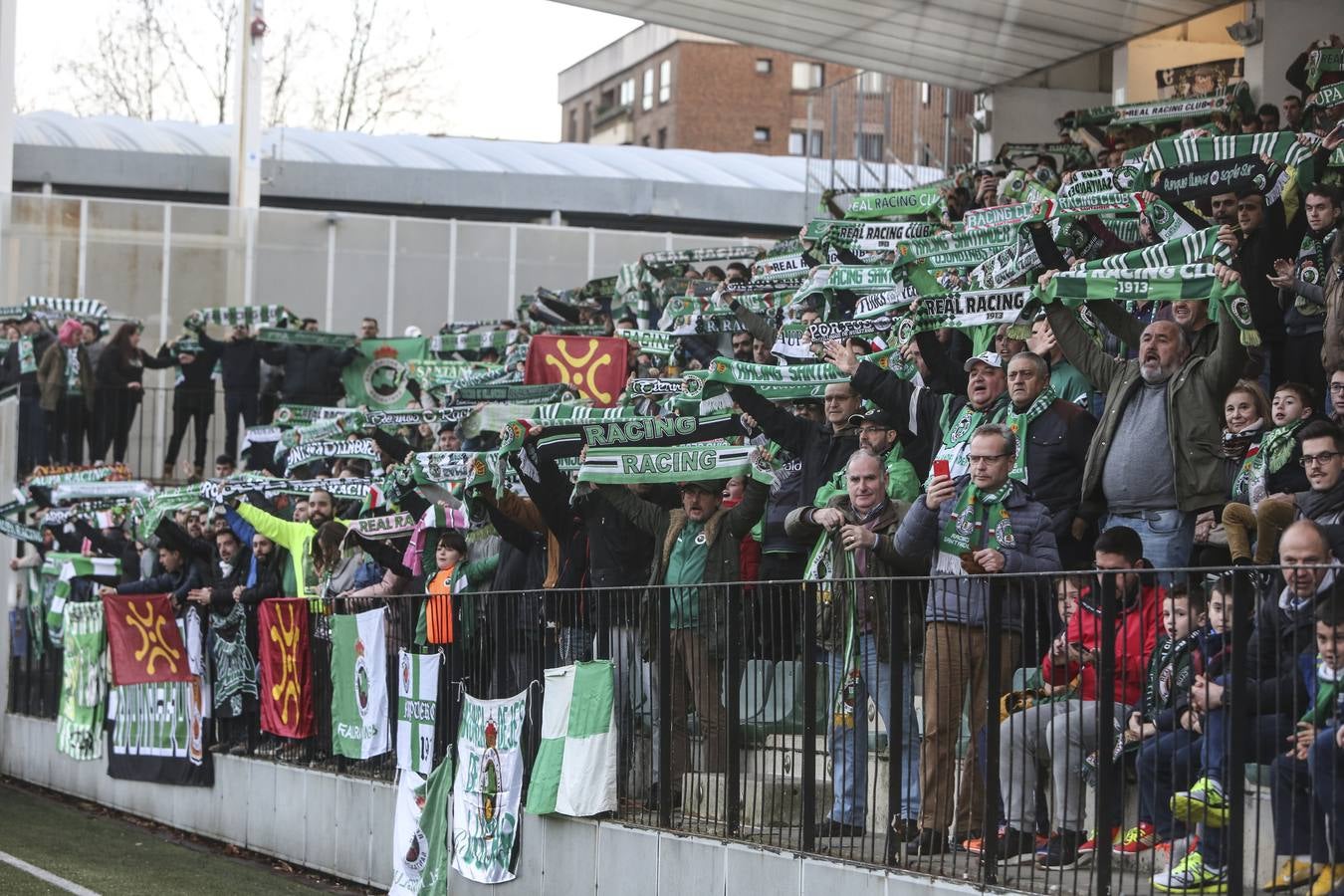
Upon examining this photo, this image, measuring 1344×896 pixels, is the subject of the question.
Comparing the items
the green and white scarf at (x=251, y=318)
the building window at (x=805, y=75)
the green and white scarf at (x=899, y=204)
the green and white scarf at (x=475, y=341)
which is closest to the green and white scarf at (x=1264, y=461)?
the green and white scarf at (x=899, y=204)

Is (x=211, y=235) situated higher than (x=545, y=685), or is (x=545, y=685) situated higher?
(x=211, y=235)

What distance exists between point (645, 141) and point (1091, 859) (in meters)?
92.7

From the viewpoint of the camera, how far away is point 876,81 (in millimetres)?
31984

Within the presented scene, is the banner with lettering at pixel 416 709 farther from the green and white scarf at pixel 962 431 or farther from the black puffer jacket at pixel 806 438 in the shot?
the green and white scarf at pixel 962 431

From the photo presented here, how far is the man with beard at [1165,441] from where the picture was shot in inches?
405

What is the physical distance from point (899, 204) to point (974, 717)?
951cm

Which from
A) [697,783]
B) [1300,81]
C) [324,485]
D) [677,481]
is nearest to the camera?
[697,783]

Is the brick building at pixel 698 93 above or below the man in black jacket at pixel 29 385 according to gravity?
above

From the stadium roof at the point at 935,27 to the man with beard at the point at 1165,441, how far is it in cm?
1290

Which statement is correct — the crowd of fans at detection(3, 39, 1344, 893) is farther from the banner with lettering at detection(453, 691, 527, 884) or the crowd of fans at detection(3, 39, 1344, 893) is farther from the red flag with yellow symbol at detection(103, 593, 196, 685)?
the red flag with yellow symbol at detection(103, 593, 196, 685)

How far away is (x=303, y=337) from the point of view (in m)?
27.3

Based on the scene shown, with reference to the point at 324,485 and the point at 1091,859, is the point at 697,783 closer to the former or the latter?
the point at 1091,859

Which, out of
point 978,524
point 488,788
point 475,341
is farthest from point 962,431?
point 475,341

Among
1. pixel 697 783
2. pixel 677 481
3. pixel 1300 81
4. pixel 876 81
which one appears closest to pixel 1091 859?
pixel 697 783
